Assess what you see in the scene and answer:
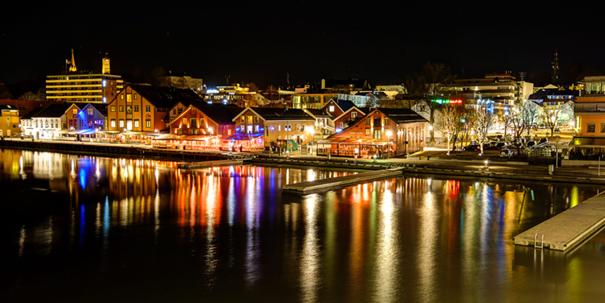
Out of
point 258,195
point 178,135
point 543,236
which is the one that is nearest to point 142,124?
point 178,135

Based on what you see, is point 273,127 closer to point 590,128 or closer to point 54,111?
point 590,128

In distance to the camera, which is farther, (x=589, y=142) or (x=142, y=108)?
(x=142, y=108)

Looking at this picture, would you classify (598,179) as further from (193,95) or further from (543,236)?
(193,95)

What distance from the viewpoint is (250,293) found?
34.8 feet

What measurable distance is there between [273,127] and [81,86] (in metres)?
61.7

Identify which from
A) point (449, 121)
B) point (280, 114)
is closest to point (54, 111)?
point (280, 114)

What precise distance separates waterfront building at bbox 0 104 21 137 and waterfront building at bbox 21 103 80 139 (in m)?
2.44

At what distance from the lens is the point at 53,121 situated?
5206 cm

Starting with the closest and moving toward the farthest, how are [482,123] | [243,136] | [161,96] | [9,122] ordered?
[482,123] < [243,136] < [161,96] < [9,122]

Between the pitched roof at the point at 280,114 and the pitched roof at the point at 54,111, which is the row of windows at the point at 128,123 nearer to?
the pitched roof at the point at 54,111

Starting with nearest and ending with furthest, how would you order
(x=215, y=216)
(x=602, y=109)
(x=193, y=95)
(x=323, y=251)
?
1. (x=323, y=251)
2. (x=215, y=216)
3. (x=602, y=109)
4. (x=193, y=95)

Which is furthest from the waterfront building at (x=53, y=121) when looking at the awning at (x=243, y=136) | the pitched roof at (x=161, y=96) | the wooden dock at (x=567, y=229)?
the wooden dock at (x=567, y=229)

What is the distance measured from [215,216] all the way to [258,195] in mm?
3978

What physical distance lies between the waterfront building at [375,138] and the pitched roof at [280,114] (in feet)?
18.2
